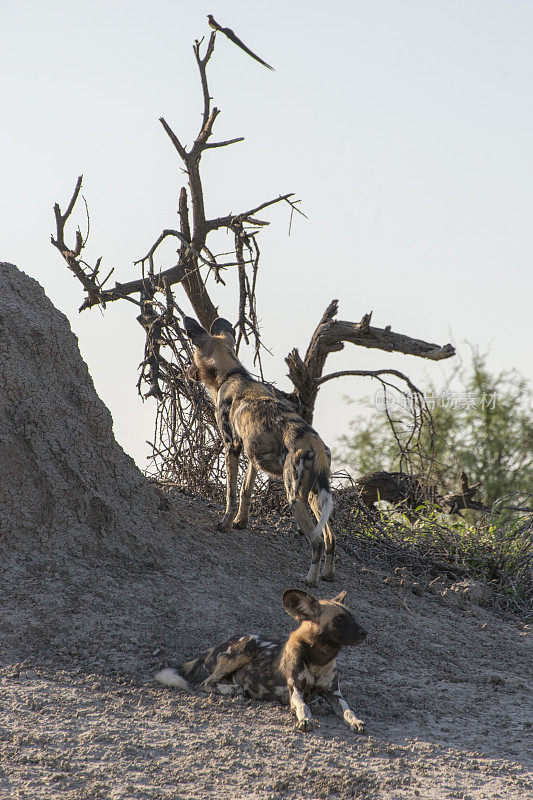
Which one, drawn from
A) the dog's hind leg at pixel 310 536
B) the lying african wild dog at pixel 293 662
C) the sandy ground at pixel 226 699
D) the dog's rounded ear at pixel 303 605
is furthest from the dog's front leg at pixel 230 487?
the dog's rounded ear at pixel 303 605

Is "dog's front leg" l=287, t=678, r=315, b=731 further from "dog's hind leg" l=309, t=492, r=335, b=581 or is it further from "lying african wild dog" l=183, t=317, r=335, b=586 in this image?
"dog's hind leg" l=309, t=492, r=335, b=581

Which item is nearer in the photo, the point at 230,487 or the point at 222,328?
the point at 230,487

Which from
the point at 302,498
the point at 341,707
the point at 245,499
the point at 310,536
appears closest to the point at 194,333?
the point at 245,499

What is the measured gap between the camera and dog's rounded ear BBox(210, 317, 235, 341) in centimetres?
734

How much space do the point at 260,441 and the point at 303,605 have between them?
81.9 inches

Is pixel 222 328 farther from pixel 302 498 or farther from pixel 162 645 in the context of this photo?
pixel 162 645

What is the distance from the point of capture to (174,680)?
4.36m

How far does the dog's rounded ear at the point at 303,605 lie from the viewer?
14.1 ft

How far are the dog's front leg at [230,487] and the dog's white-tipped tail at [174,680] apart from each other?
6.88 ft

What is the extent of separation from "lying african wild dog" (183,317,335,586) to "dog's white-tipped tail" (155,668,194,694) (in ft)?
5.59

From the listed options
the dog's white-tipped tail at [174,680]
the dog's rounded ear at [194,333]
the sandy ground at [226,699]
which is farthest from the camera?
the dog's rounded ear at [194,333]

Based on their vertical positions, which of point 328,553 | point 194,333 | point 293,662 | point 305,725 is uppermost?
point 194,333

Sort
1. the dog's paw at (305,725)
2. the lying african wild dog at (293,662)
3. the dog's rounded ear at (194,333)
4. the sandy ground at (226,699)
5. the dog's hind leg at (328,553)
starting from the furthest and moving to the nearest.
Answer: the dog's rounded ear at (194,333) < the dog's hind leg at (328,553) < the lying african wild dog at (293,662) < the dog's paw at (305,725) < the sandy ground at (226,699)

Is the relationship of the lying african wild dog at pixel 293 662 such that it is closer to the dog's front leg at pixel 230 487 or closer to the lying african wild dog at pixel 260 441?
the lying african wild dog at pixel 260 441
